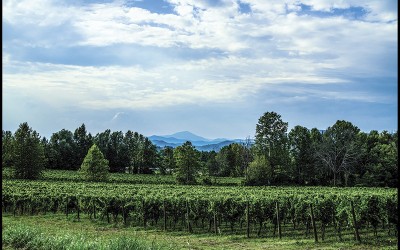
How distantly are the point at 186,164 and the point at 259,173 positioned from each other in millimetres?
12288

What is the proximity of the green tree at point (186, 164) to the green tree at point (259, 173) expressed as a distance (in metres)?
9.25

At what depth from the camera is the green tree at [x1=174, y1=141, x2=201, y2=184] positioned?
211 ft

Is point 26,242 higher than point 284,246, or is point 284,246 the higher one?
point 26,242

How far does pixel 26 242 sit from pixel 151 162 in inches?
3167

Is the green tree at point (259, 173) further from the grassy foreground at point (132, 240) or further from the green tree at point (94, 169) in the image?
the grassy foreground at point (132, 240)

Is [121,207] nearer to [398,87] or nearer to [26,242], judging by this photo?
[26,242]

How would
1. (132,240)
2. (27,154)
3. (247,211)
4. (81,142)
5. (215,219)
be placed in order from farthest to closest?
(81,142), (27,154), (215,219), (247,211), (132,240)

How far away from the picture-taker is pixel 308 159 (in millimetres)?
65500

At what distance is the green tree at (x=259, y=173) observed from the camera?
201ft

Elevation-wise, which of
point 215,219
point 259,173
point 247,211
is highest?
point 247,211

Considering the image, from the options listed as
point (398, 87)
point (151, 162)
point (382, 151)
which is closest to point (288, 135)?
point (382, 151)

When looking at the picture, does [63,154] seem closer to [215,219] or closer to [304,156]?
[304,156]

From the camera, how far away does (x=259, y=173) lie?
61.2 m

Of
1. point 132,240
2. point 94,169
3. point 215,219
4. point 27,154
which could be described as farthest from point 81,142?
point 132,240
